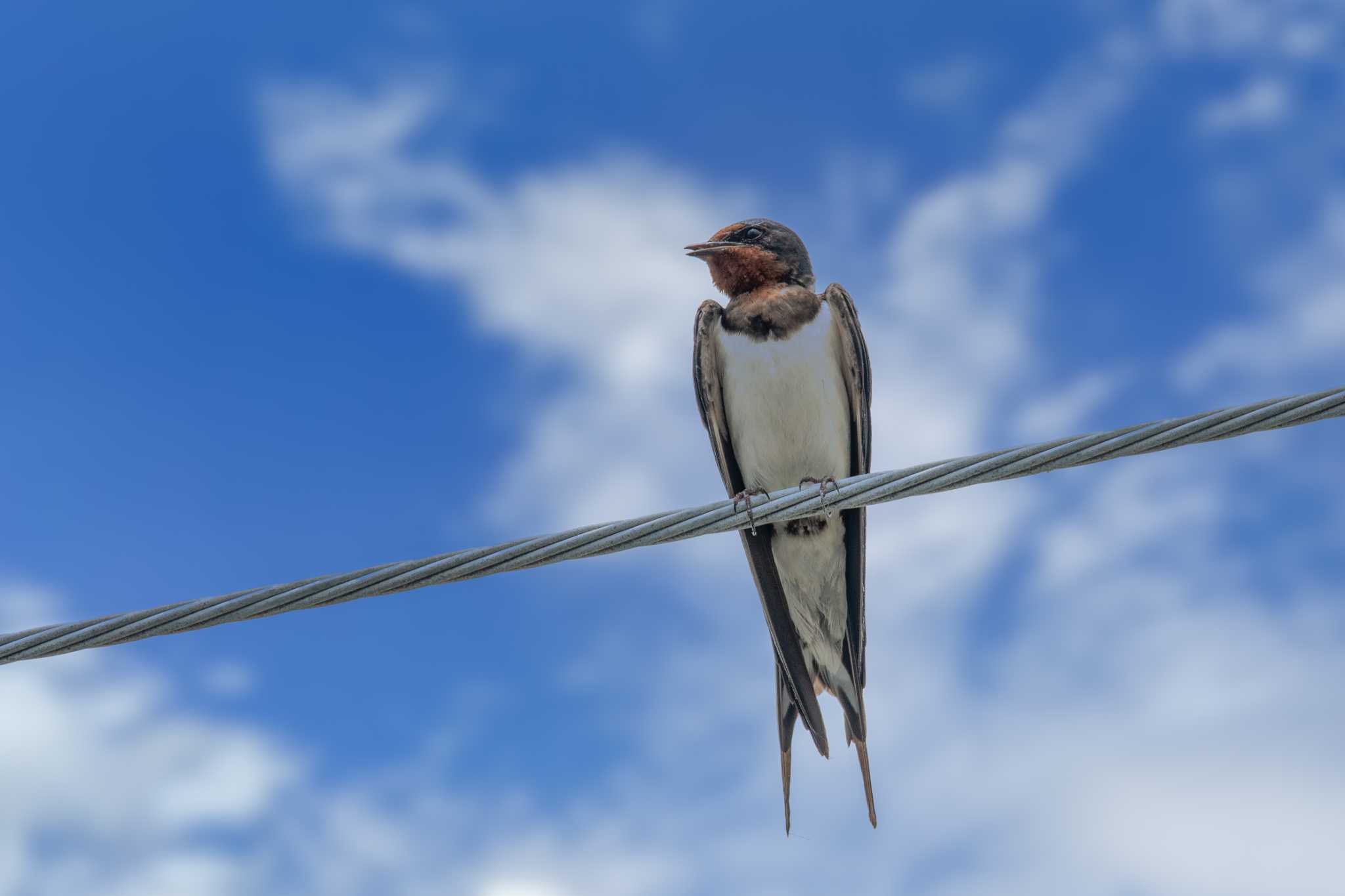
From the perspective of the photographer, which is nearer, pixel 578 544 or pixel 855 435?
pixel 578 544

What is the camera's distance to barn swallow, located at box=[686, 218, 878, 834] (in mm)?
6277

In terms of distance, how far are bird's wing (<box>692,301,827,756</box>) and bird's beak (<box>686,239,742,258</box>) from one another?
1.23ft

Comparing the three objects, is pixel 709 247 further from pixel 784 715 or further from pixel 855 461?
pixel 784 715

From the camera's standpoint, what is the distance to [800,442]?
20.7 ft

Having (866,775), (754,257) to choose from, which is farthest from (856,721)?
(754,257)

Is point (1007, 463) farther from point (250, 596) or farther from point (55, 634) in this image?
point (55, 634)

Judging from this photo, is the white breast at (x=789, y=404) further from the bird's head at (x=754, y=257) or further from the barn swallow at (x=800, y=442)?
the bird's head at (x=754, y=257)

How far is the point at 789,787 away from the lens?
222 inches


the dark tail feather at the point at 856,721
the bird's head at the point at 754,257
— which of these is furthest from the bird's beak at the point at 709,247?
the dark tail feather at the point at 856,721

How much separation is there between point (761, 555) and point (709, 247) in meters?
1.86

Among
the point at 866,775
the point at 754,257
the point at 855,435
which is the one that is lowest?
the point at 866,775

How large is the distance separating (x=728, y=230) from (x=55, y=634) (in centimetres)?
452

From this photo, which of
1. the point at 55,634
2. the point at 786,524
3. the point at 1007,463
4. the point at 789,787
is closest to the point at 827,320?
the point at 786,524

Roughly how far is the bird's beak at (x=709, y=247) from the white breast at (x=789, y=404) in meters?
0.71
